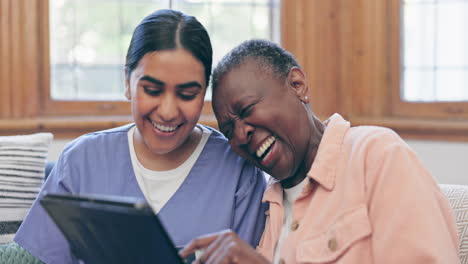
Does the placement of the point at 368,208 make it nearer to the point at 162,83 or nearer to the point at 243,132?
the point at 243,132

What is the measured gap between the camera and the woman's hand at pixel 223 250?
3.89ft

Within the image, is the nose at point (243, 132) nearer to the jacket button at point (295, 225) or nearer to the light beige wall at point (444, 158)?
the jacket button at point (295, 225)

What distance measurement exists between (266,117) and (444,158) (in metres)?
1.55

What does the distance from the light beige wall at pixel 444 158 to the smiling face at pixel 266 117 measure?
1425 mm

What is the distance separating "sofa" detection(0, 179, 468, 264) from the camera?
1.50 meters

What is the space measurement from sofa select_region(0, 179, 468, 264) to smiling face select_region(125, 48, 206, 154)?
0.49m

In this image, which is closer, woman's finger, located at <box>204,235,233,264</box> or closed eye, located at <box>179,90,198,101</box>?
woman's finger, located at <box>204,235,233,264</box>

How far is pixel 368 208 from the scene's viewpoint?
1.30 metres

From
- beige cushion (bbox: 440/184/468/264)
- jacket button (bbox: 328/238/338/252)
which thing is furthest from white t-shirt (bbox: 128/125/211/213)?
beige cushion (bbox: 440/184/468/264)

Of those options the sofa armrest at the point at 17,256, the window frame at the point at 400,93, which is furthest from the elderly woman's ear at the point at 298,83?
the window frame at the point at 400,93

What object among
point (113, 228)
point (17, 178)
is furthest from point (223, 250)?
point (17, 178)

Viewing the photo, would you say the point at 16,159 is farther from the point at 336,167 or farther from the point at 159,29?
the point at 336,167

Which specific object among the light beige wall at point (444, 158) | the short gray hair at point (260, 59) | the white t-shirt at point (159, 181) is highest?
the short gray hair at point (260, 59)

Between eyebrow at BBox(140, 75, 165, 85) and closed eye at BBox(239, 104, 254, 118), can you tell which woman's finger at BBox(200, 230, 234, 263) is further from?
eyebrow at BBox(140, 75, 165, 85)
